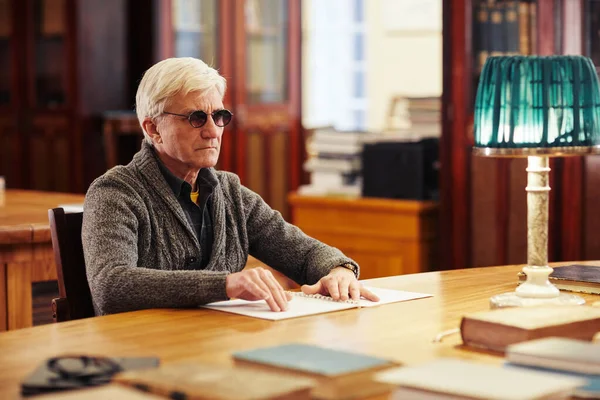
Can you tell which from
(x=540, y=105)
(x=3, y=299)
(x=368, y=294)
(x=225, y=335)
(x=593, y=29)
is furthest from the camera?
(x=593, y=29)


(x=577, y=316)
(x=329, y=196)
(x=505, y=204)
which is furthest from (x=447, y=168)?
(x=577, y=316)

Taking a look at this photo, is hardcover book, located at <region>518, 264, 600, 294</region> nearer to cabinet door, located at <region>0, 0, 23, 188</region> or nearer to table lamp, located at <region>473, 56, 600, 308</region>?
table lamp, located at <region>473, 56, 600, 308</region>

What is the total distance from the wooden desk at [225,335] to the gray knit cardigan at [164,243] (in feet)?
0.22

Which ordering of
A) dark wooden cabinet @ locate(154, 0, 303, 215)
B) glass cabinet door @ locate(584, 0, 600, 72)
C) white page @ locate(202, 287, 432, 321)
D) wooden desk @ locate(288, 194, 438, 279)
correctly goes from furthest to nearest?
dark wooden cabinet @ locate(154, 0, 303, 215)
wooden desk @ locate(288, 194, 438, 279)
glass cabinet door @ locate(584, 0, 600, 72)
white page @ locate(202, 287, 432, 321)

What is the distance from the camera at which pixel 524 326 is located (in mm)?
1640

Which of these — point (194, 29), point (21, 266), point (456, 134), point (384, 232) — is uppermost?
point (194, 29)

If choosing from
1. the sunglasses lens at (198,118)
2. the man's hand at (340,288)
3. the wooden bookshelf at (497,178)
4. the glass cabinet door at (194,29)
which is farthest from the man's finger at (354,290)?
the glass cabinet door at (194,29)

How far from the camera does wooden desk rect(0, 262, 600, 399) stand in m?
1.67

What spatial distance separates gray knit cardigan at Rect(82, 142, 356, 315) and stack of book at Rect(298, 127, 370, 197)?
9.10 feet

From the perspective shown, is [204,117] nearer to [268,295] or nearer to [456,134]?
[268,295]

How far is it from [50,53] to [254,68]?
1.39 metres

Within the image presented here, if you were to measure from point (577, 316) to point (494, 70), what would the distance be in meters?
0.55

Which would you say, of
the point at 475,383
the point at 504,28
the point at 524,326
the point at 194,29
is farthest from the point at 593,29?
the point at 475,383

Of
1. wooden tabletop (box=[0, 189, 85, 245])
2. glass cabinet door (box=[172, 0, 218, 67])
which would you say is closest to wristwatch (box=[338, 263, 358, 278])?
wooden tabletop (box=[0, 189, 85, 245])
